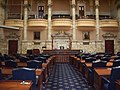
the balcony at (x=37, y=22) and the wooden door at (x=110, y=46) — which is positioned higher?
the balcony at (x=37, y=22)

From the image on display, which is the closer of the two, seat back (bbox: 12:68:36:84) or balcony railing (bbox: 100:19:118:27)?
seat back (bbox: 12:68:36:84)

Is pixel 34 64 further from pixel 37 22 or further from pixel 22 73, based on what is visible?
pixel 37 22

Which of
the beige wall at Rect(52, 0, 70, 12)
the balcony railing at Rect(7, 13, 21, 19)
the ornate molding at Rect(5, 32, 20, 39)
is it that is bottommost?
the ornate molding at Rect(5, 32, 20, 39)

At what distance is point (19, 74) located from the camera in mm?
4676

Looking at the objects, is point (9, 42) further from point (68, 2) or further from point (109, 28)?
point (109, 28)

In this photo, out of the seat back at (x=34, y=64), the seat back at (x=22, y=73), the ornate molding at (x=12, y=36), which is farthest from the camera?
the ornate molding at (x=12, y=36)

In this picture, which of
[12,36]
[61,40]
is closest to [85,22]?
[61,40]

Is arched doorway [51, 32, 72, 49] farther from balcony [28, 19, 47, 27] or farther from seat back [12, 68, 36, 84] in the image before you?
seat back [12, 68, 36, 84]

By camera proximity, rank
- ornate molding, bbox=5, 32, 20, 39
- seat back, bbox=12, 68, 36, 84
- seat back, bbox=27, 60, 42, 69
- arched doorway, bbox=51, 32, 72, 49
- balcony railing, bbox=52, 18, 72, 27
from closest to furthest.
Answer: seat back, bbox=12, 68, 36, 84 < seat back, bbox=27, 60, 42, 69 < balcony railing, bbox=52, 18, 72, 27 < ornate molding, bbox=5, 32, 20, 39 < arched doorway, bbox=51, 32, 72, 49

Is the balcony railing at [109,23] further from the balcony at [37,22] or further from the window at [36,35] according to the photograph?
the window at [36,35]

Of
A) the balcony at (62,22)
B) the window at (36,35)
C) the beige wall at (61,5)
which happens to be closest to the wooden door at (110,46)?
the balcony at (62,22)

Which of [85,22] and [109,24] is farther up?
[85,22]

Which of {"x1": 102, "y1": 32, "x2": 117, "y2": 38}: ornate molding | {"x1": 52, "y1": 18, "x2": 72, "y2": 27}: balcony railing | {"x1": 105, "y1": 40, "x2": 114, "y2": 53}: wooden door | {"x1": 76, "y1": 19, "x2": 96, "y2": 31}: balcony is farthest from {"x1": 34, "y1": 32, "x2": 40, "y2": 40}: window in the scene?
{"x1": 105, "y1": 40, "x2": 114, "y2": 53}: wooden door

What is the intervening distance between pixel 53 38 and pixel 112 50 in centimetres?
850
